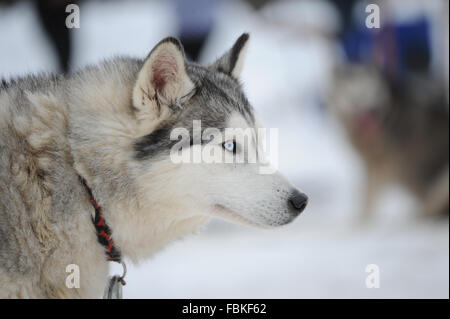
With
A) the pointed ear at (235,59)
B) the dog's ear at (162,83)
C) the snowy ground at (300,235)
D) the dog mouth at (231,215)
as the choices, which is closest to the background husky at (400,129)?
the snowy ground at (300,235)

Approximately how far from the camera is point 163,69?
189 centimetres

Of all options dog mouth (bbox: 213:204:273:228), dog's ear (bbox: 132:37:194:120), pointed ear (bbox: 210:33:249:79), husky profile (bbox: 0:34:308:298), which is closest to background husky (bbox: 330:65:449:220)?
pointed ear (bbox: 210:33:249:79)

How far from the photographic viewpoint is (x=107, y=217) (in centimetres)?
185

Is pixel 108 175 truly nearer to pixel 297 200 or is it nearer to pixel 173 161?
pixel 173 161

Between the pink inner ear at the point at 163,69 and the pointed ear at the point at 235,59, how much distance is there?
1.63 feet

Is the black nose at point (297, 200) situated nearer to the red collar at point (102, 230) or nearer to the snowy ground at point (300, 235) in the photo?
the snowy ground at point (300, 235)

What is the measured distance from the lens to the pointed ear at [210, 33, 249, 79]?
2.32 meters

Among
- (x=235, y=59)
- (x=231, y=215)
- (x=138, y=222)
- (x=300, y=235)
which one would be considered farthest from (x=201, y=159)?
(x=300, y=235)

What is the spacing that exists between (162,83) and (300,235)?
330cm

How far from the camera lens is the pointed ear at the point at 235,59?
2.32 metres

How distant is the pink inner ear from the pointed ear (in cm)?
50

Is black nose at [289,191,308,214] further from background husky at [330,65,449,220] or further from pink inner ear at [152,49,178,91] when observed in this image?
background husky at [330,65,449,220]
